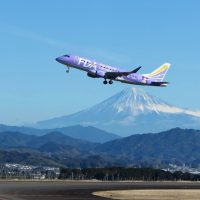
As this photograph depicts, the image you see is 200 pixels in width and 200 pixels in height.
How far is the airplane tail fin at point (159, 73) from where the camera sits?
17882 centimetres

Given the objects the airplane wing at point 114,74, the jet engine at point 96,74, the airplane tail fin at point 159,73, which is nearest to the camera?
the jet engine at point 96,74

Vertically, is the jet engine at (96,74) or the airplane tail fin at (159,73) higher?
the airplane tail fin at (159,73)

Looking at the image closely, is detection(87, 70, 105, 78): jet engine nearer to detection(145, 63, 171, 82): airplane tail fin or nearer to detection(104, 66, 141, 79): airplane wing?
→ detection(104, 66, 141, 79): airplane wing

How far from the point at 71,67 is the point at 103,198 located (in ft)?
138

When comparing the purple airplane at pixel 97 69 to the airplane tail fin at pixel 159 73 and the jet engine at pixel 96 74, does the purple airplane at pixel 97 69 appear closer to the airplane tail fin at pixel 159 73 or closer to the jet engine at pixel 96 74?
the jet engine at pixel 96 74

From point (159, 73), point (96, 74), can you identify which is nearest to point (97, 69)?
point (96, 74)

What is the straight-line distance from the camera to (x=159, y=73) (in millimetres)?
185250

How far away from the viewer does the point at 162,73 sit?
7347 inches

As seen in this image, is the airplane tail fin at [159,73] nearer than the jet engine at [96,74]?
No

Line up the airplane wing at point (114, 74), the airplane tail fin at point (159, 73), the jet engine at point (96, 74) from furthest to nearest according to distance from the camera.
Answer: the airplane tail fin at point (159, 73)
the airplane wing at point (114, 74)
the jet engine at point (96, 74)

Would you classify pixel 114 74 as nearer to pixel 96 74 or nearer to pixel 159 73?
pixel 96 74

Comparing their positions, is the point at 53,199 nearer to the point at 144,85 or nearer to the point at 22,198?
the point at 22,198

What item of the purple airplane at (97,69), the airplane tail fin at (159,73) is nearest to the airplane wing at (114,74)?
the purple airplane at (97,69)

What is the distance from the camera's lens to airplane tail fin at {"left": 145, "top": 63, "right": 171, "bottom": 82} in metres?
179
